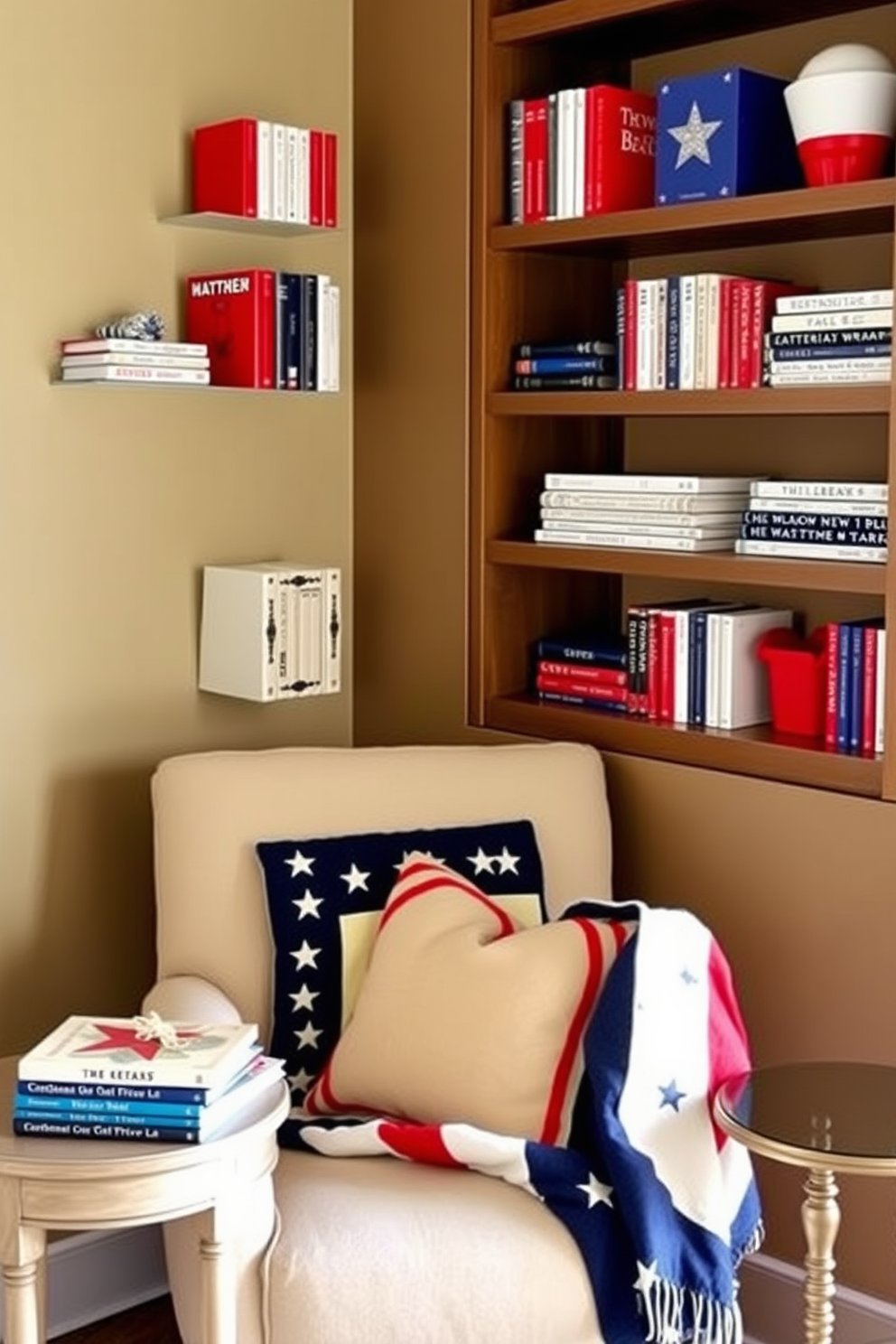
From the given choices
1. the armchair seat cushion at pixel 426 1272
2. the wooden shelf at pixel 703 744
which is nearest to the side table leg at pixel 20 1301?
the armchair seat cushion at pixel 426 1272

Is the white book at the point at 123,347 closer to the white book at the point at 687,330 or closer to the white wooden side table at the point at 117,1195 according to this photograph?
the white book at the point at 687,330

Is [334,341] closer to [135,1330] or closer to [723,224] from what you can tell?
[723,224]

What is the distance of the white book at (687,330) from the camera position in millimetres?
2787

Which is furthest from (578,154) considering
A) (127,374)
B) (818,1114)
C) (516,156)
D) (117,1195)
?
(117,1195)

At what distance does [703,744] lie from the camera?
2787 mm

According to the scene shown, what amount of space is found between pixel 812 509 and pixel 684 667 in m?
0.35

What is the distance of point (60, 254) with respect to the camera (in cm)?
278

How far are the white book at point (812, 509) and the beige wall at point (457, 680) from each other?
0.41 metres

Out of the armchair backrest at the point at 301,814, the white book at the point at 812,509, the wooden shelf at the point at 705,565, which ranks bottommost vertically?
the armchair backrest at the point at 301,814

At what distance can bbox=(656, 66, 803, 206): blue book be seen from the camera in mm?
2676

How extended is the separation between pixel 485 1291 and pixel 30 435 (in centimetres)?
145

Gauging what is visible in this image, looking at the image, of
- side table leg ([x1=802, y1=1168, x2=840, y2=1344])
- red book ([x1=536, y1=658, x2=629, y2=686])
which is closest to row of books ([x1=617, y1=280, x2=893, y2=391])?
red book ([x1=536, y1=658, x2=629, y2=686])

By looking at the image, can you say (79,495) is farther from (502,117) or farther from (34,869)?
(502,117)

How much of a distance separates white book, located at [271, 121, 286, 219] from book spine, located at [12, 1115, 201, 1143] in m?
1.53
